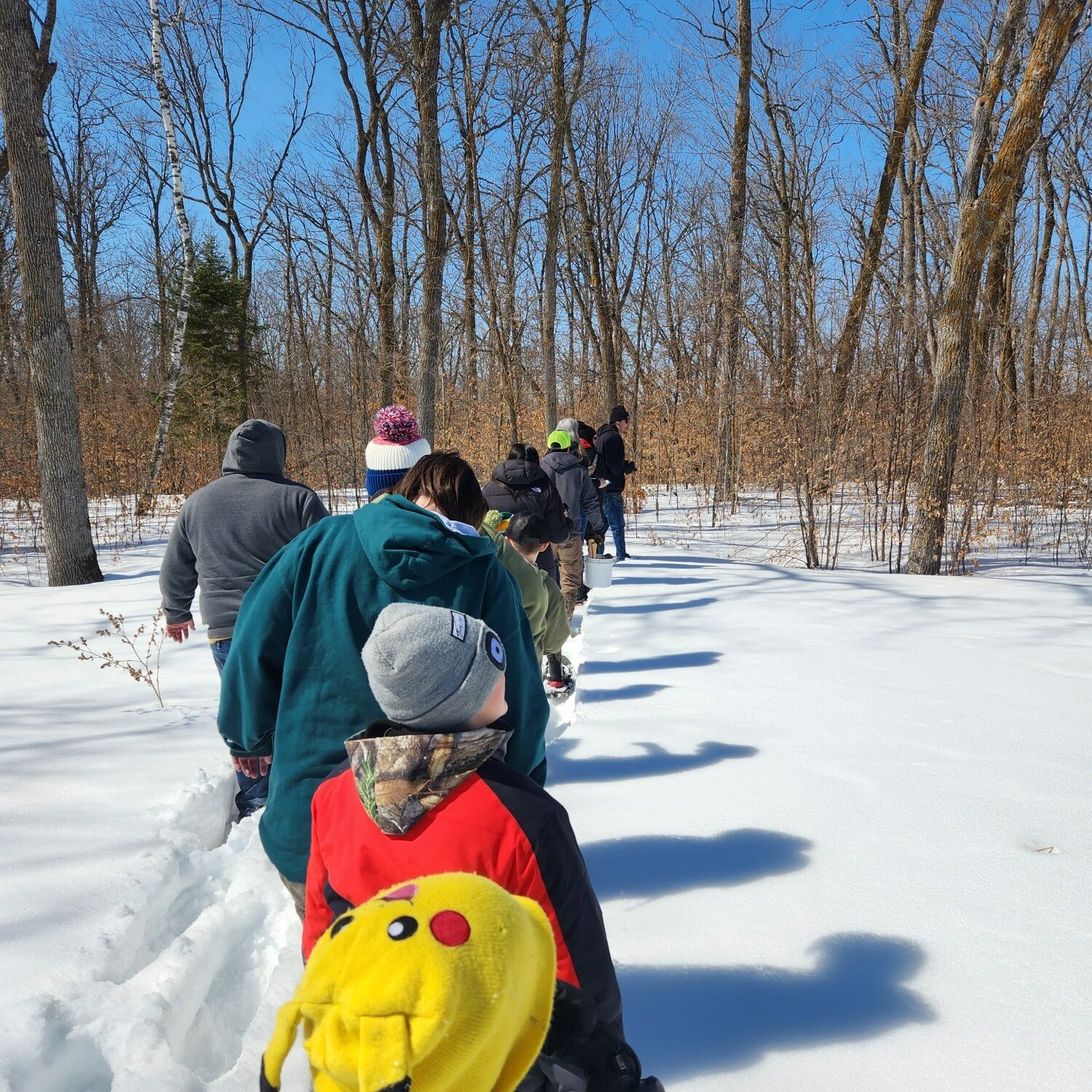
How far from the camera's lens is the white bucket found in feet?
25.7

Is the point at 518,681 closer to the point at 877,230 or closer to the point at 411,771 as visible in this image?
the point at 411,771

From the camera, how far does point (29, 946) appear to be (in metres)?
2.40

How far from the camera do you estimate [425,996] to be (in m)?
0.83

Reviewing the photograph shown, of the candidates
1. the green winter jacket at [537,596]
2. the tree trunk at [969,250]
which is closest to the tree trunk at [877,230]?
the tree trunk at [969,250]

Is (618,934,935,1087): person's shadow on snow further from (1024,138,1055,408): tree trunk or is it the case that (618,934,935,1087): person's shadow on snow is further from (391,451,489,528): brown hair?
Result: (1024,138,1055,408): tree trunk

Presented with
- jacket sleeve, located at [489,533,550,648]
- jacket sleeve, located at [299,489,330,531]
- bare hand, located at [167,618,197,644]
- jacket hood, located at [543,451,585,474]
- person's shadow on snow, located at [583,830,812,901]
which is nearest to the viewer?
person's shadow on snow, located at [583,830,812,901]

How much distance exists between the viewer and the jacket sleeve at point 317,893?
1440mm

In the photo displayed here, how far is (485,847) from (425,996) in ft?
1.50

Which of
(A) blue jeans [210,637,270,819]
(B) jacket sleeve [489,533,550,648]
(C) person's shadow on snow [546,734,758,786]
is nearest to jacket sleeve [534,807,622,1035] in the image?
(B) jacket sleeve [489,533,550,648]

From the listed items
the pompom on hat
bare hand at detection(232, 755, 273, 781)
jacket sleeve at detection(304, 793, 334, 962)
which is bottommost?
bare hand at detection(232, 755, 273, 781)

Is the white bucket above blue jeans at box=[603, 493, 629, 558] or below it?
below

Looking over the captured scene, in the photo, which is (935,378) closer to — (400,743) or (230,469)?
(230,469)

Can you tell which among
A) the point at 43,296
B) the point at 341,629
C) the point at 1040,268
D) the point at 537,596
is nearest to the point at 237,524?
the point at 537,596

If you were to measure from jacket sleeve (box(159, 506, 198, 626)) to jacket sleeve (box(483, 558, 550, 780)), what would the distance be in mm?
1895
